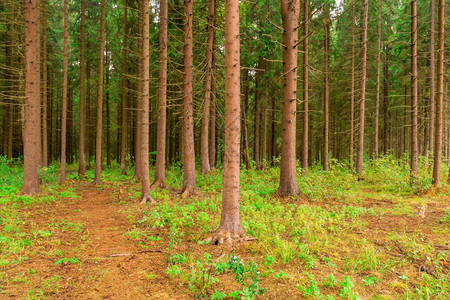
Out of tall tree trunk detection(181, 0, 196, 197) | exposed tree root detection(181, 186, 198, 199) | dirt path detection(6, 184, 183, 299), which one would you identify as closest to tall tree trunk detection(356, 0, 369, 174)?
tall tree trunk detection(181, 0, 196, 197)

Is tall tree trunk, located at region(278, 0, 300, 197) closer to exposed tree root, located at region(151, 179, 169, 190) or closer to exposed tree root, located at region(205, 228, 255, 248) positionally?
exposed tree root, located at region(205, 228, 255, 248)

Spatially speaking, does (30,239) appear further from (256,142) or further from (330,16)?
(330,16)

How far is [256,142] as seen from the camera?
2120 centimetres

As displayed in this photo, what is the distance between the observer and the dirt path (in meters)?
3.84

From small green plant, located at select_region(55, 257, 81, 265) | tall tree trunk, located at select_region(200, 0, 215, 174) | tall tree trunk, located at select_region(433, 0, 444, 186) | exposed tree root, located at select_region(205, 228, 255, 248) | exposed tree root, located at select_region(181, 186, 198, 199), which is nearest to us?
small green plant, located at select_region(55, 257, 81, 265)

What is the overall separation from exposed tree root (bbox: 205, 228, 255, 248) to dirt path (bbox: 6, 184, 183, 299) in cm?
109

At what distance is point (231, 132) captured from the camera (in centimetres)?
577

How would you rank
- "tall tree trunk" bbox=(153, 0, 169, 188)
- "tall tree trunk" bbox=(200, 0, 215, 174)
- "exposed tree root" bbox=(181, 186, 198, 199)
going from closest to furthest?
"exposed tree root" bbox=(181, 186, 198, 199), "tall tree trunk" bbox=(153, 0, 169, 188), "tall tree trunk" bbox=(200, 0, 215, 174)

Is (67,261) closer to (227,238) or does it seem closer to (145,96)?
(227,238)

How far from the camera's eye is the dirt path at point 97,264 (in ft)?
12.6

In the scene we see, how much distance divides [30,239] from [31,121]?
670 centimetres

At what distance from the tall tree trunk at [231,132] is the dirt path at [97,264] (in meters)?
1.59

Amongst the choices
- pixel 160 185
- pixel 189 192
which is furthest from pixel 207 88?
A: pixel 189 192

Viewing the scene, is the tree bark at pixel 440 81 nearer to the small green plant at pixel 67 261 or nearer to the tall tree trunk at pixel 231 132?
the tall tree trunk at pixel 231 132
